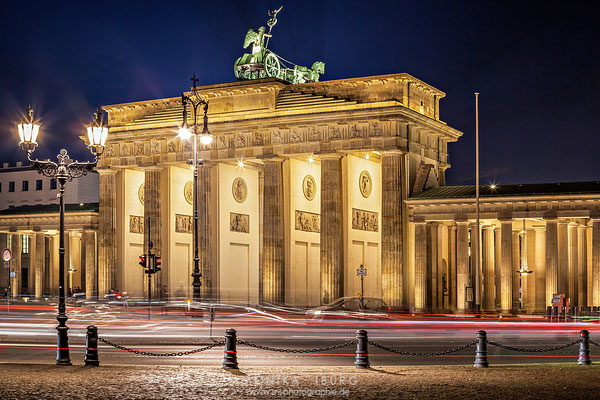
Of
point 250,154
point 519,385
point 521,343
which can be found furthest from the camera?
point 250,154

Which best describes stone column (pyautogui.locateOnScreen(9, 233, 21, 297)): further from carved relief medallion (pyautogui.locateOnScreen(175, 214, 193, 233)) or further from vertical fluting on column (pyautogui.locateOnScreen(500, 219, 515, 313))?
vertical fluting on column (pyautogui.locateOnScreen(500, 219, 515, 313))

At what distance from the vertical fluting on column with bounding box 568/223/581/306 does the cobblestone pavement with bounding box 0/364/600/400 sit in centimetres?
3463

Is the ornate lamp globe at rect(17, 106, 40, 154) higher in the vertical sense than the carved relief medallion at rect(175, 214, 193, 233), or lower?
higher

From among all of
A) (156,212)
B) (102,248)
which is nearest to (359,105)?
(156,212)

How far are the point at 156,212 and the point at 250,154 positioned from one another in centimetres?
1009

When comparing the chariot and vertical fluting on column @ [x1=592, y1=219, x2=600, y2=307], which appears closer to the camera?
vertical fluting on column @ [x1=592, y1=219, x2=600, y2=307]

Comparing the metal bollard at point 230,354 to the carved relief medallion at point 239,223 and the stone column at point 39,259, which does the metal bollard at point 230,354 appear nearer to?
the carved relief medallion at point 239,223

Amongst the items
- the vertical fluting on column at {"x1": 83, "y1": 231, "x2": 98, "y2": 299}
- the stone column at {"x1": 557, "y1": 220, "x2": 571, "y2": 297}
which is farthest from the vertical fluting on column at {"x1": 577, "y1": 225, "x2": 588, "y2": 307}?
the vertical fluting on column at {"x1": 83, "y1": 231, "x2": 98, "y2": 299}

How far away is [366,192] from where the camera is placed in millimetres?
69812

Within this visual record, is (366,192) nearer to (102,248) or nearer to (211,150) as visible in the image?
(211,150)

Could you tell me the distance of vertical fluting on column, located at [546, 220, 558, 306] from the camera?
5834cm

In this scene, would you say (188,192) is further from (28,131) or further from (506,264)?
(28,131)

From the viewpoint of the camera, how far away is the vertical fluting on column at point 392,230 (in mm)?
62656

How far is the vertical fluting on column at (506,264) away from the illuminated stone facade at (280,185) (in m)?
6.75
